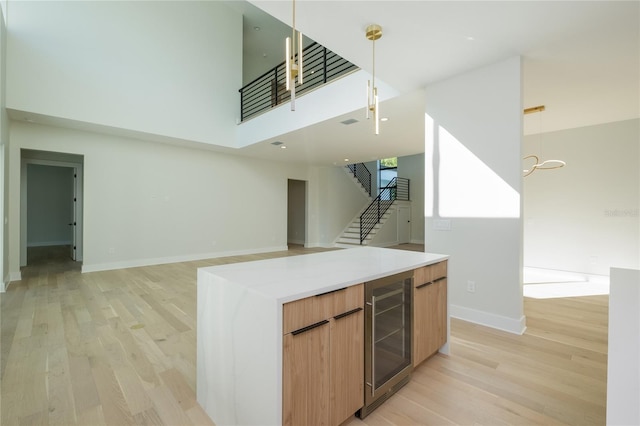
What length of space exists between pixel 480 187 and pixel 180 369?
330cm

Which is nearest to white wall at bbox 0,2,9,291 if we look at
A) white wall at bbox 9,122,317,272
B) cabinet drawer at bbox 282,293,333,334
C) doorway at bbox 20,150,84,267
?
white wall at bbox 9,122,317,272

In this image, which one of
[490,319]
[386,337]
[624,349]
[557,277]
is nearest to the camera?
[624,349]

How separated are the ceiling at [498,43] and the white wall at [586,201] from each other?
627mm

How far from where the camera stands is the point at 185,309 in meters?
3.51

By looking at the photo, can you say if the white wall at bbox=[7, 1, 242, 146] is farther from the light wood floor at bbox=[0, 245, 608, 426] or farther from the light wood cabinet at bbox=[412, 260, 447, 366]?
the light wood cabinet at bbox=[412, 260, 447, 366]

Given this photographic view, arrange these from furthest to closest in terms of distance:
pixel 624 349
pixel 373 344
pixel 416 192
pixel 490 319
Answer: pixel 416 192 → pixel 490 319 → pixel 373 344 → pixel 624 349

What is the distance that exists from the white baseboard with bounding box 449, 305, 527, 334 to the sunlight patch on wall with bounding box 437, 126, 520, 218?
105 centimetres

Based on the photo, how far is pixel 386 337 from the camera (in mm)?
1828

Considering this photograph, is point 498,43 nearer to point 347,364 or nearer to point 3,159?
point 347,364

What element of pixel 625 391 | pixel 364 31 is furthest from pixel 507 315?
pixel 364 31

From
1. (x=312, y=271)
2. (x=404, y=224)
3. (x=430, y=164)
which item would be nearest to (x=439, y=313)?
(x=312, y=271)

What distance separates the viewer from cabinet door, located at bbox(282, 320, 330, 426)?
4.15 feet

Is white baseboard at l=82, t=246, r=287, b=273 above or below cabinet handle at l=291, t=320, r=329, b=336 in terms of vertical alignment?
below

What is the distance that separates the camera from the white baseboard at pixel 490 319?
2881mm
